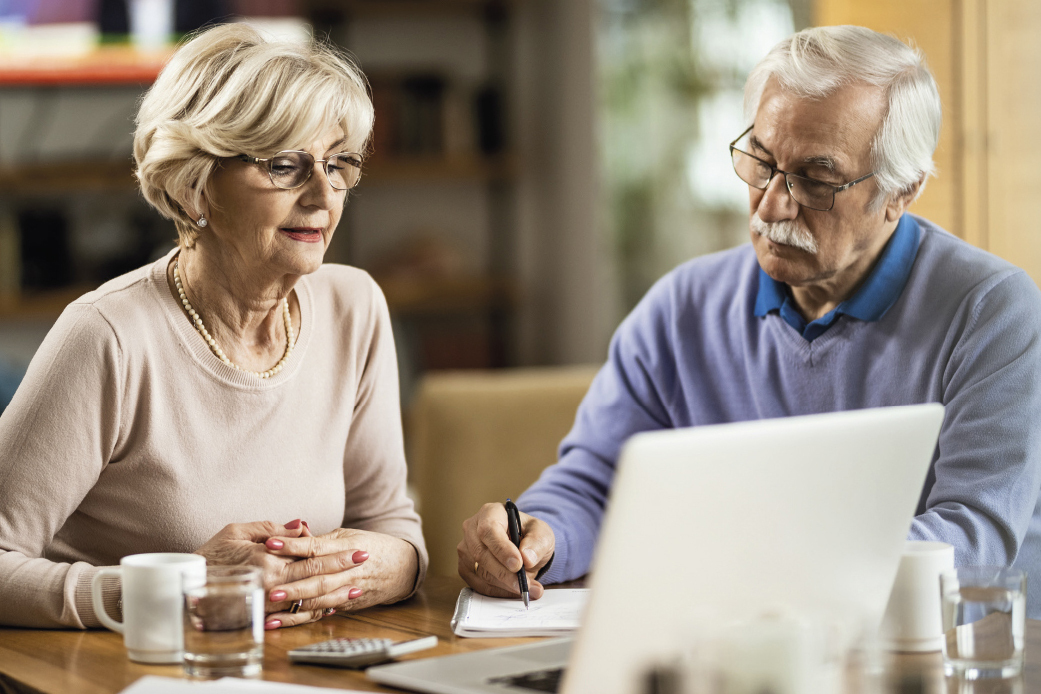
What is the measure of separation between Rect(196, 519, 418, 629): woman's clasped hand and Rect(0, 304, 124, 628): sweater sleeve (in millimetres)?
154

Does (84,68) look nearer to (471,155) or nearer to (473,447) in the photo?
(471,155)

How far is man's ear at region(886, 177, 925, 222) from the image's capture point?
1.60 metres

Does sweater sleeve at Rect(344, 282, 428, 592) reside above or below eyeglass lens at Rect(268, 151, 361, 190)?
below

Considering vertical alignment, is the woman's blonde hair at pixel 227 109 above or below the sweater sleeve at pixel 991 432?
above

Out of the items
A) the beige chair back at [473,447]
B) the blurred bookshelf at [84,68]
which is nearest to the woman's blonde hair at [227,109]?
the beige chair back at [473,447]

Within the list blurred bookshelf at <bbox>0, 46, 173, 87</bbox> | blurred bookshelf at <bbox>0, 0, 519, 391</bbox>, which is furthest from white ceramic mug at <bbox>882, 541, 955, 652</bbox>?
blurred bookshelf at <bbox>0, 46, 173, 87</bbox>

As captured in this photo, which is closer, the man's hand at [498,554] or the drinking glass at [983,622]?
the drinking glass at [983,622]

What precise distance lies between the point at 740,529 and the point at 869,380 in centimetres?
82

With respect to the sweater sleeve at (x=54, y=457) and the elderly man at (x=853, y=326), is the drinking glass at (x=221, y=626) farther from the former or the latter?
the elderly man at (x=853, y=326)

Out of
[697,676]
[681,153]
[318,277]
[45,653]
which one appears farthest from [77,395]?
[681,153]

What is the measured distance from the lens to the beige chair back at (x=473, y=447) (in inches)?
95.9

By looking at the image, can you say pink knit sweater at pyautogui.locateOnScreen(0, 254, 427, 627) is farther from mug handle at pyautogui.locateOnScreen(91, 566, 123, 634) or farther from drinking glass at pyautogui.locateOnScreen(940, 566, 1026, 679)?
drinking glass at pyautogui.locateOnScreen(940, 566, 1026, 679)

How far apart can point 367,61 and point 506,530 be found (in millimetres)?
3852

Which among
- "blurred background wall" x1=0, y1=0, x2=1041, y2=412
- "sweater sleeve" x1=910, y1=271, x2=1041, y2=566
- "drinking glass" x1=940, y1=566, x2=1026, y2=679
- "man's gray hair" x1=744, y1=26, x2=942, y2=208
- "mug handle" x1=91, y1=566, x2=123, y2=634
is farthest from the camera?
"blurred background wall" x1=0, y1=0, x2=1041, y2=412
